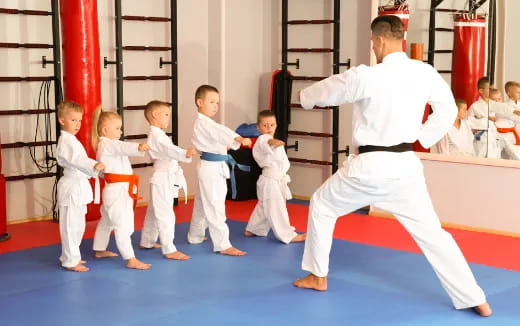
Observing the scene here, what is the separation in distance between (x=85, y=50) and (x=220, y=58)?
2.07 m

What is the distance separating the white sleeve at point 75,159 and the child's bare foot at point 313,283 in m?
1.53

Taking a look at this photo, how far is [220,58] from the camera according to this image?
8508 millimetres

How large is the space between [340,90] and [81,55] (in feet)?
9.23

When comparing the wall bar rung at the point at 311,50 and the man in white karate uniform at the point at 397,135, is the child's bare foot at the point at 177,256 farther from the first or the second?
the wall bar rung at the point at 311,50

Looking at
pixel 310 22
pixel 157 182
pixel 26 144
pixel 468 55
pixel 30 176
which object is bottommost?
pixel 30 176

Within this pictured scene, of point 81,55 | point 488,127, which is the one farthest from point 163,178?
point 488,127

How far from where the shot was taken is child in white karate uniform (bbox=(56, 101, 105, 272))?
5500 millimetres

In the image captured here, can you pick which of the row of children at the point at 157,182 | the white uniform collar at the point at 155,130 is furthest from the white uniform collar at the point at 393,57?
the white uniform collar at the point at 155,130

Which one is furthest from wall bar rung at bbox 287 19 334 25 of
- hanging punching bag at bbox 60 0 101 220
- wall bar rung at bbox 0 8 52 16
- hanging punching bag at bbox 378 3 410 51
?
wall bar rung at bbox 0 8 52 16

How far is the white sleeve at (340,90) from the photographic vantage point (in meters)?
4.64

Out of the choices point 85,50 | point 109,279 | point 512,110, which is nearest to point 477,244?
point 512,110

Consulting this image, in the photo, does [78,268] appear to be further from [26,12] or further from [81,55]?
[26,12]

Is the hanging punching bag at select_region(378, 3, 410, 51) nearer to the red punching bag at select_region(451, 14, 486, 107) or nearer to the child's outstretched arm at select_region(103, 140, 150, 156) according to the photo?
the red punching bag at select_region(451, 14, 486, 107)

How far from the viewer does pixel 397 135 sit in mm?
4672
